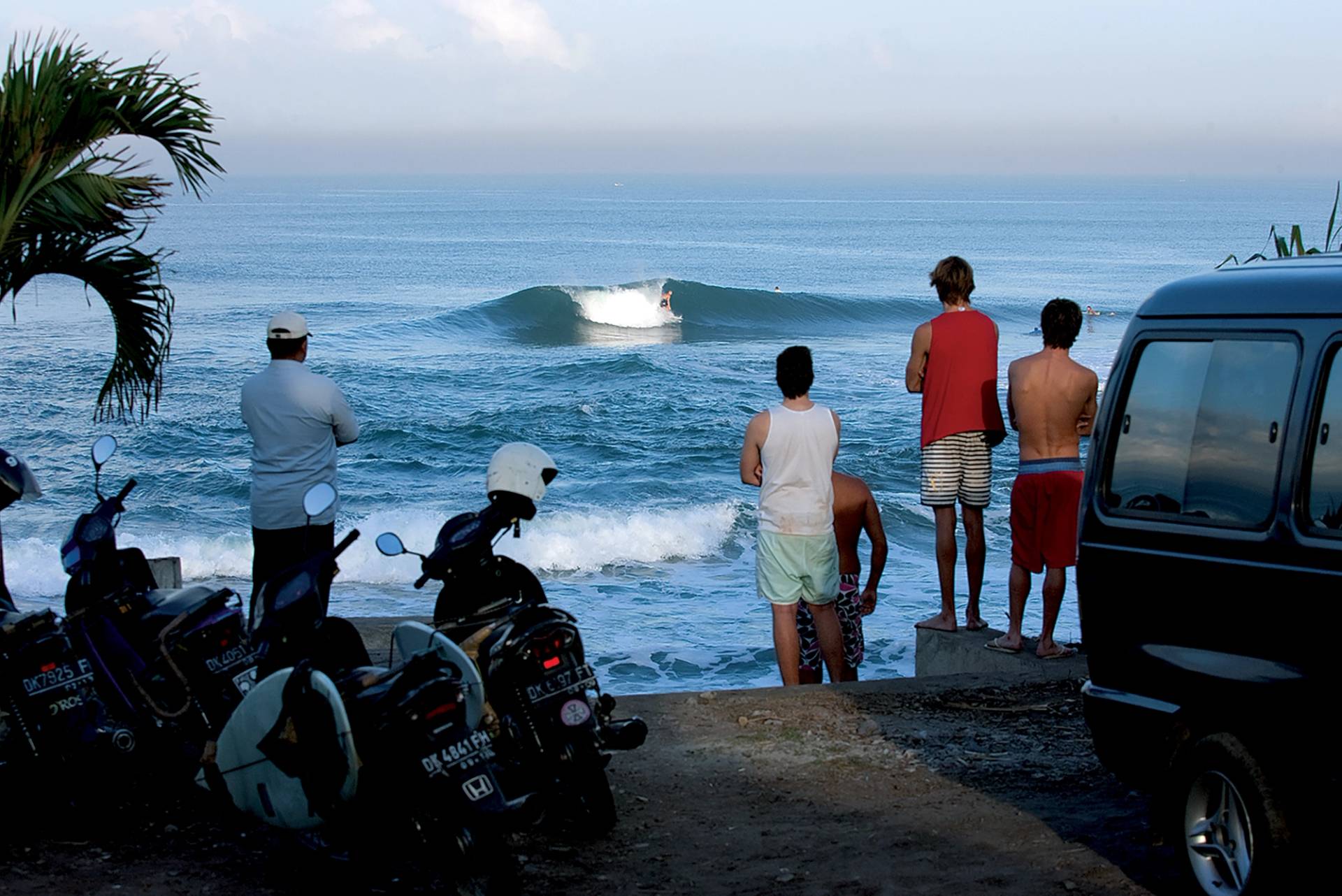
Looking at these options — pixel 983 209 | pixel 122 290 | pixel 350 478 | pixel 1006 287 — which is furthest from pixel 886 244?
pixel 122 290

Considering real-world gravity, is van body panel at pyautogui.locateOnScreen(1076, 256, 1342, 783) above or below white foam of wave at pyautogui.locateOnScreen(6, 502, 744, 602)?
above

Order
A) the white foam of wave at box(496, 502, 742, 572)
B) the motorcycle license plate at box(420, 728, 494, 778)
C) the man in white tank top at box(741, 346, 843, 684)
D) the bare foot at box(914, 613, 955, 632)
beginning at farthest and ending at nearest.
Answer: the white foam of wave at box(496, 502, 742, 572), the bare foot at box(914, 613, 955, 632), the man in white tank top at box(741, 346, 843, 684), the motorcycle license plate at box(420, 728, 494, 778)

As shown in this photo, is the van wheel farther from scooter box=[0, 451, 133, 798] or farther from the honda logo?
scooter box=[0, 451, 133, 798]

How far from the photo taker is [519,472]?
17.1 feet

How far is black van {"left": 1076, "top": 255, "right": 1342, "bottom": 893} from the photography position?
4.19 meters

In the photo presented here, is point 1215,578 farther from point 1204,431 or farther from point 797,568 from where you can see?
point 797,568

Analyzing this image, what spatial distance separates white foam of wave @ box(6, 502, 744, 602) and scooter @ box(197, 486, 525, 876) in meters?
10.8

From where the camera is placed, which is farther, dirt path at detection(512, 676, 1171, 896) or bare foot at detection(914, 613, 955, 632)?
bare foot at detection(914, 613, 955, 632)

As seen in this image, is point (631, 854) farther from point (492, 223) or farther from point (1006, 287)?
point (492, 223)

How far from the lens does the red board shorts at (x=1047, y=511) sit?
7.27 meters

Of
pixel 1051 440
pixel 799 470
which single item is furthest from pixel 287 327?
pixel 1051 440

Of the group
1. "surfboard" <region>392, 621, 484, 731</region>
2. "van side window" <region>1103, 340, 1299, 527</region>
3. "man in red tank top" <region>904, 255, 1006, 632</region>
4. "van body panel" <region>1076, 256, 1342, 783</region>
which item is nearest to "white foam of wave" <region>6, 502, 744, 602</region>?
"man in red tank top" <region>904, 255, 1006, 632</region>

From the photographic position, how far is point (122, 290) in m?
7.59

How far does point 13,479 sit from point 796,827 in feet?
11.3
